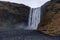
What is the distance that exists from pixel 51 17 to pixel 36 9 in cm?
131

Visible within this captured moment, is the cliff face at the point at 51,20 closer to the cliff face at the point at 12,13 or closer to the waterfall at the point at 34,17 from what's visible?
the waterfall at the point at 34,17

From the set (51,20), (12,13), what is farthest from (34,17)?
(51,20)

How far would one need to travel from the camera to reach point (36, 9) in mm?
6941

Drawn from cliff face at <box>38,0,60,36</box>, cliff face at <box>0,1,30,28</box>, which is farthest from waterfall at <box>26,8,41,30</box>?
cliff face at <box>38,0,60,36</box>

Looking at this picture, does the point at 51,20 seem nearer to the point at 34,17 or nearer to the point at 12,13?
the point at 34,17

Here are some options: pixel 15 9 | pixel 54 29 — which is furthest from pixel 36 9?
pixel 54 29

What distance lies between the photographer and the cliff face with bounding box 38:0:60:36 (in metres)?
5.42

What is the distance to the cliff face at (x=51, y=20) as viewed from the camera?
5417 mm

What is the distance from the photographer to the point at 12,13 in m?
6.50

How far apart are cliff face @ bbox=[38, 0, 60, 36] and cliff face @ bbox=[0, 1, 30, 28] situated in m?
0.90

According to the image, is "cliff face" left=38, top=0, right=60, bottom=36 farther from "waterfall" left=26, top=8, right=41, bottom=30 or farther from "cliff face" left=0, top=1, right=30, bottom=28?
"cliff face" left=0, top=1, right=30, bottom=28

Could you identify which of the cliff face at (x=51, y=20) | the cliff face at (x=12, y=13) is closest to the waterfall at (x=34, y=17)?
the cliff face at (x=12, y=13)

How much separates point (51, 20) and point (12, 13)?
143 centimetres

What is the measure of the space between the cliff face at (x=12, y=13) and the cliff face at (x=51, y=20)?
0.90 m
